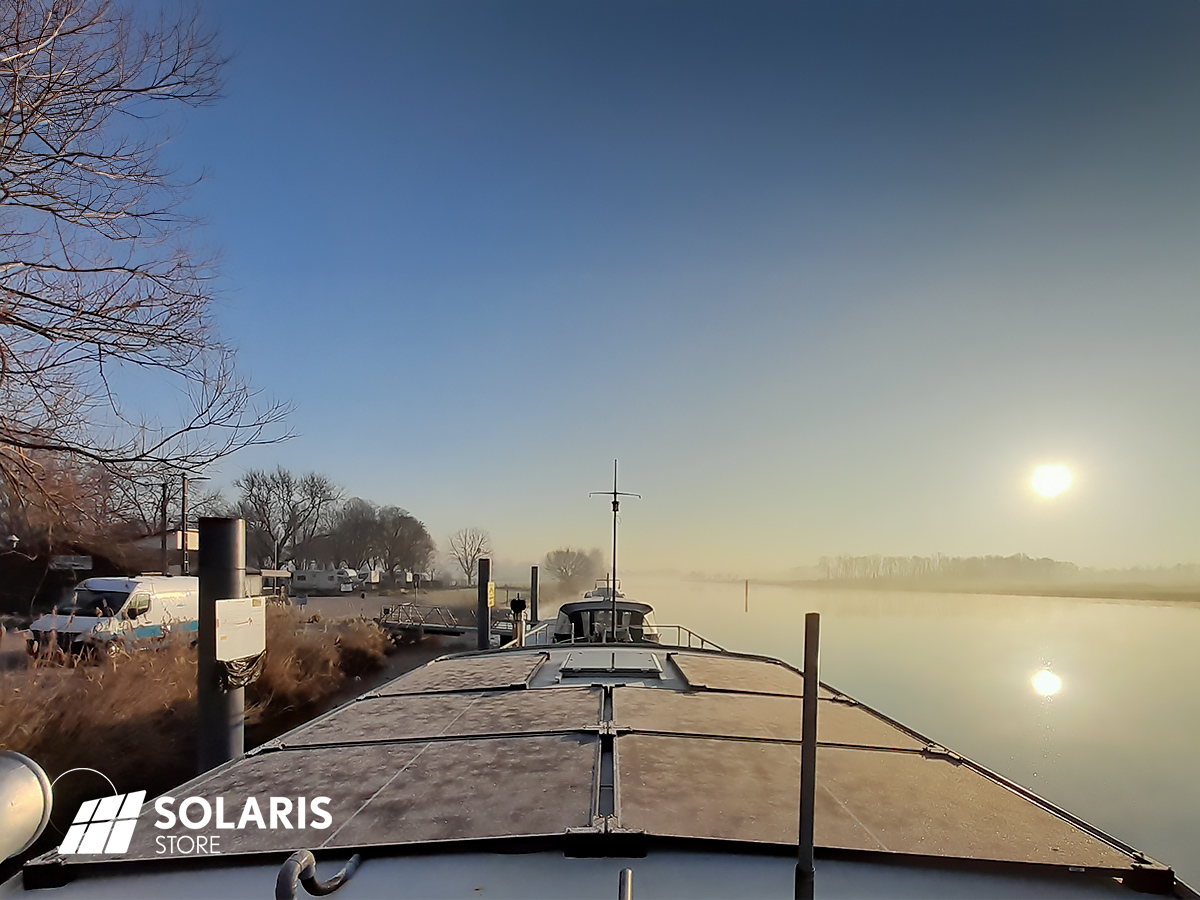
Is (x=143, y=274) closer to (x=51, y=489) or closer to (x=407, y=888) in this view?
(x=51, y=489)

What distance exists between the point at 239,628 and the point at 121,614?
14.9 metres

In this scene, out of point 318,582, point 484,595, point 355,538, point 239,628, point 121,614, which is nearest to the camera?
point 239,628

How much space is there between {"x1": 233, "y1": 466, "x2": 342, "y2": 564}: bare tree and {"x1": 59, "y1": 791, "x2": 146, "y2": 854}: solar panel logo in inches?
2450

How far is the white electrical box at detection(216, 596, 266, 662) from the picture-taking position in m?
6.32

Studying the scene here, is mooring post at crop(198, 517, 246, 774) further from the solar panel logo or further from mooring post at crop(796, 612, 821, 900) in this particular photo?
mooring post at crop(796, 612, 821, 900)

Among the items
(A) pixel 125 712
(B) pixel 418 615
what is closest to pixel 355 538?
(B) pixel 418 615

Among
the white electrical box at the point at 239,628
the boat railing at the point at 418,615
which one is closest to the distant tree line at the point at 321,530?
the boat railing at the point at 418,615

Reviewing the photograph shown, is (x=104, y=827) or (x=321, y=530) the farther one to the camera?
(x=321, y=530)

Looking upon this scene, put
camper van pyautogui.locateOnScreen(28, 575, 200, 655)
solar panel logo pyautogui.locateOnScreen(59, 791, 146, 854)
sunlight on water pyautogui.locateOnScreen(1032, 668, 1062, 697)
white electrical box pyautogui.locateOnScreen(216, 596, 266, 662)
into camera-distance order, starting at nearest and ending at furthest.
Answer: solar panel logo pyautogui.locateOnScreen(59, 791, 146, 854) → white electrical box pyautogui.locateOnScreen(216, 596, 266, 662) → camper van pyautogui.locateOnScreen(28, 575, 200, 655) → sunlight on water pyautogui.locateOnScreen(1032, 668, 1062, 697)

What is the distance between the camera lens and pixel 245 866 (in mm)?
3047

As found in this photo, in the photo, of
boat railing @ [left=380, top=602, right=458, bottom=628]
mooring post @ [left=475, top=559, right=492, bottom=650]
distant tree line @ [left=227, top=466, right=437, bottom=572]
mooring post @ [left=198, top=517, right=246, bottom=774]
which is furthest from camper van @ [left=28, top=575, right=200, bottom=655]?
distant tree line @ [left=227, top=466, right=437, bottom=572]

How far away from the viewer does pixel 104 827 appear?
3.45 metres

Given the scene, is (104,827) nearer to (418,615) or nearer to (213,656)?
(213,656)

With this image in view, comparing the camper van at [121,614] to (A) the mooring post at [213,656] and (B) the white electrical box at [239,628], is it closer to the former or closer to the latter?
(A) the mooring post at [213,656]
